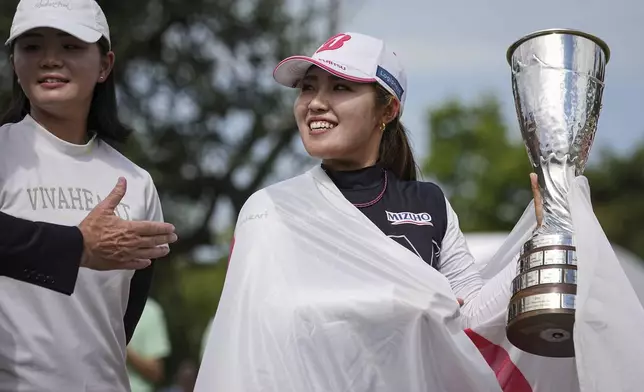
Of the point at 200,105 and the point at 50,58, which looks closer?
the point at 50,58

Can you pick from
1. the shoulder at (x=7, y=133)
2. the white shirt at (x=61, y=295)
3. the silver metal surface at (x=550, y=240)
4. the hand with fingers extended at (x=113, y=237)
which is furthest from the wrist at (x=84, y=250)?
the silver metal surface at (x=550, y=240)

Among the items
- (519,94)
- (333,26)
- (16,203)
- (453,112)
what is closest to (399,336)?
(519,94)

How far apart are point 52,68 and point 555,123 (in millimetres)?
1824

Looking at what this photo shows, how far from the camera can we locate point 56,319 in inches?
176

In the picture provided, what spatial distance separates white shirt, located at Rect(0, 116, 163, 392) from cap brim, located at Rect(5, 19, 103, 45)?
1.12ft

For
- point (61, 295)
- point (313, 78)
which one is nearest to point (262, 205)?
point (313, 78)

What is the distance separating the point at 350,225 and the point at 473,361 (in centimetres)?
61

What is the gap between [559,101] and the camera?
14.8 ft

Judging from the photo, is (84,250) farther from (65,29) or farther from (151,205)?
(65,29)

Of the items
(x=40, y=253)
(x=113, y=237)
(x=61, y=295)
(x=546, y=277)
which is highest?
(x=546, y=277)

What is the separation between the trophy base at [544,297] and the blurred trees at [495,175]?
33494 millimetres

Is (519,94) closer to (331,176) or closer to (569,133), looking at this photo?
(569,133)

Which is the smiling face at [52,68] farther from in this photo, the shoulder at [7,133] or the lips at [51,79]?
the shoulder at [7,133]

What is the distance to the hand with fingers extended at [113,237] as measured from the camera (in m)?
4.11
